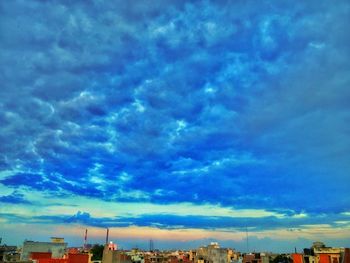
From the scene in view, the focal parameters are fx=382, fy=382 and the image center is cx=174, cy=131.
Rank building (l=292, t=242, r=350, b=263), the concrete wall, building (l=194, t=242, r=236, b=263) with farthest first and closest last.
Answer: building (l=194, t=242, r=236, b=263), the concrete wall, building (l=292, t=242, r=350, b=263)

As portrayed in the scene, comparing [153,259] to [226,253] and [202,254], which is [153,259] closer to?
[202,254]

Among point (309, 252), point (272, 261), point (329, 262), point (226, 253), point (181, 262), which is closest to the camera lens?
point (329, 262)

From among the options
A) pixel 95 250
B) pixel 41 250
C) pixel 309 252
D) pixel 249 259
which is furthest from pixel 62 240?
pixel 309 252

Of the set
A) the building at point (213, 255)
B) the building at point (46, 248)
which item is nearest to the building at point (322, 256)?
the building at point (213, 255)

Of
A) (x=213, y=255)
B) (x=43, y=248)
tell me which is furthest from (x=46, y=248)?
(x=213, y=255)

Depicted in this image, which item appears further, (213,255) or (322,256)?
(213,255)

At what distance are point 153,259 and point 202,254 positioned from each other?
18.4 m

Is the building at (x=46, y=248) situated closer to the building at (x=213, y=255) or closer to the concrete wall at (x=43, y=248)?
the concrete wall at (x=43, y=248)

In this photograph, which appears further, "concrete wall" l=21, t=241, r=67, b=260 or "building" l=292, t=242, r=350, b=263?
"concrete wall" l=21, t=241, r=67, b=260

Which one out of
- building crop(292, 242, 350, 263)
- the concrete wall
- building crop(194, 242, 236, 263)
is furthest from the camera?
building crop(194, 242, 236, 263)

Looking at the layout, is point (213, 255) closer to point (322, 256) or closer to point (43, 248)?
point (322, 256)

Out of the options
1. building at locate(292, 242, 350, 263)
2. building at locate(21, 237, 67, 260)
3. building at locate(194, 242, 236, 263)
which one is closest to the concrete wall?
building at locate(21, 237, 67, 260)

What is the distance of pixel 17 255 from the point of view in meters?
107

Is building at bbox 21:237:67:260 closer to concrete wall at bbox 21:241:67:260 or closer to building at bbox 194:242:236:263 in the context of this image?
concrete wall at bbox 21:241:67:260
